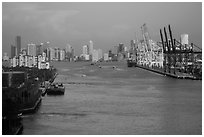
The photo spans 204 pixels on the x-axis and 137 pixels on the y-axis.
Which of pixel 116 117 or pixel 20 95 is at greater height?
pixel 20 95

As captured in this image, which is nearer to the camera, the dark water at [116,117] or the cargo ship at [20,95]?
the dark water at [116,117]

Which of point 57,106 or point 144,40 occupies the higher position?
point 144,40

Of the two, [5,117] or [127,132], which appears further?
[127,132]

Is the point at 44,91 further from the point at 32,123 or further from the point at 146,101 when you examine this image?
the point at 32,123

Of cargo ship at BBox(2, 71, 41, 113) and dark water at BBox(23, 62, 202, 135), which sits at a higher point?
cargo ship at BBox(2, 71, 41, 113)

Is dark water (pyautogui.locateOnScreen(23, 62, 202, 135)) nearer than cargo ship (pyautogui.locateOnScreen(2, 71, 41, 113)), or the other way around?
dark water (pyautogui.locateOnScreen(23, 62, 202, 135))

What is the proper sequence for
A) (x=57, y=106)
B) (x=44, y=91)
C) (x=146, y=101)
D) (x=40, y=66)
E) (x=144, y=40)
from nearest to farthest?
1. (x=57, y=106)
2. (x=146, y=101)
3. (x=44, y=91)
4. (x=40, y=66)
5. (x=144, y=40)

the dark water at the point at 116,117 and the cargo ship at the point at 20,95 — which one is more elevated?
the cargo ship at the point at 20,95

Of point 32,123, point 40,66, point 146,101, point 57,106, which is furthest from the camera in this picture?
point 40,66

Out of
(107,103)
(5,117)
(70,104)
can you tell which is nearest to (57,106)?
(70,104)

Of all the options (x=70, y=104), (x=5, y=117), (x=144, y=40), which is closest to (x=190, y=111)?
(x=70, y=104)
